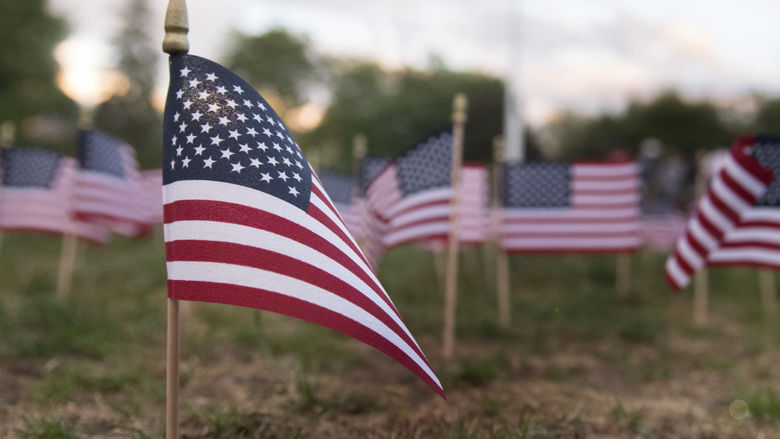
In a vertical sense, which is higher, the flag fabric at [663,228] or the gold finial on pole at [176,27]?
the gold finial on pole at [176,27]

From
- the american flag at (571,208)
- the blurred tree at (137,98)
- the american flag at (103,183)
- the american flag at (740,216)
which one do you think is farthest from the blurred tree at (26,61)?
the american flag at (740,216)

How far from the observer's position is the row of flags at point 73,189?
21.8 ft

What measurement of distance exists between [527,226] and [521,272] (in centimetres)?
427

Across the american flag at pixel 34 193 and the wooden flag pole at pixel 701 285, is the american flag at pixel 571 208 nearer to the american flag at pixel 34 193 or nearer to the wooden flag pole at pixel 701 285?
the wooden flag pole at pixel 701 285

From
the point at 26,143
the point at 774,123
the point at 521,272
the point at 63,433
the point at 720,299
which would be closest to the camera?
the point at 63,433

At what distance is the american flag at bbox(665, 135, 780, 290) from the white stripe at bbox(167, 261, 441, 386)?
3320mm

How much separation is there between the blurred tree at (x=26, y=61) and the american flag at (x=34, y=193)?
59.3ft

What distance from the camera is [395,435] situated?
304 cm

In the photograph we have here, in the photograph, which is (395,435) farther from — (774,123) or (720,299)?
(774,123)

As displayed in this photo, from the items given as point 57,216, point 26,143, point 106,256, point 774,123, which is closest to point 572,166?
point 57,216

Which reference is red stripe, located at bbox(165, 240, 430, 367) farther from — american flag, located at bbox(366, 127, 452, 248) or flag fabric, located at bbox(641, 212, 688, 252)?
flag fabric, located at bbox(641, 212, 688, 252)

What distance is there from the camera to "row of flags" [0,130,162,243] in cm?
666

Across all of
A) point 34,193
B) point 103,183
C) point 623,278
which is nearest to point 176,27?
point 103,183

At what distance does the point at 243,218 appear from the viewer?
2.21 metres
